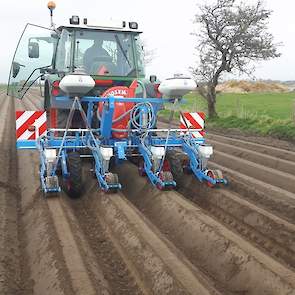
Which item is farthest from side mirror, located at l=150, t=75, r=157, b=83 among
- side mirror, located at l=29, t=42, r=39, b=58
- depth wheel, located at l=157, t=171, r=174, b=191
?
depth wheel, located at l=157, t=171, r=174, b=191

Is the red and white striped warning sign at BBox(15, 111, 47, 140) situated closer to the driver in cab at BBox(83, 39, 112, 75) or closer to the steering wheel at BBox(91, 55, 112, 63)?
the driver in cab at BBox(83, 39, 112, 75)

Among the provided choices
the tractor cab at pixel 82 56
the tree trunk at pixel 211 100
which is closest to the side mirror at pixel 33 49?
the tractor cab at pixel 82 56

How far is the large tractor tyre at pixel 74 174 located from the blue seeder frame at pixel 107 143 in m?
0.11

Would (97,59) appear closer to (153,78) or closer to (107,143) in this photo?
(153,78)

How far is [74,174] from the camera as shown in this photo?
659cm

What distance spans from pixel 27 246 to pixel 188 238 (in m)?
1.73

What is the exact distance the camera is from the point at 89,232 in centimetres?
550

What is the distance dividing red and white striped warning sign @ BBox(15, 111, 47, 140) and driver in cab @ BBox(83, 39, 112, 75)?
1170mm

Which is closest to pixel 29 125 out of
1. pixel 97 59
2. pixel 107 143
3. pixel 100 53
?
pixel 107 143

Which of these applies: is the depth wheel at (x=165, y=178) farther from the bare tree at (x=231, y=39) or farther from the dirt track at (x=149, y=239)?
the bare tree at (x=231, y=39)

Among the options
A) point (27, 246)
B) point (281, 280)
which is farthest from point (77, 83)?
point (281, 280)

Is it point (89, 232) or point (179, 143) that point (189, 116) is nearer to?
point (179, 143)

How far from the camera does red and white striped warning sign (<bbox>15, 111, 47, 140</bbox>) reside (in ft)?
25.2

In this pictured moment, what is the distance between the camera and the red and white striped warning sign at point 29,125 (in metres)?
7.69
